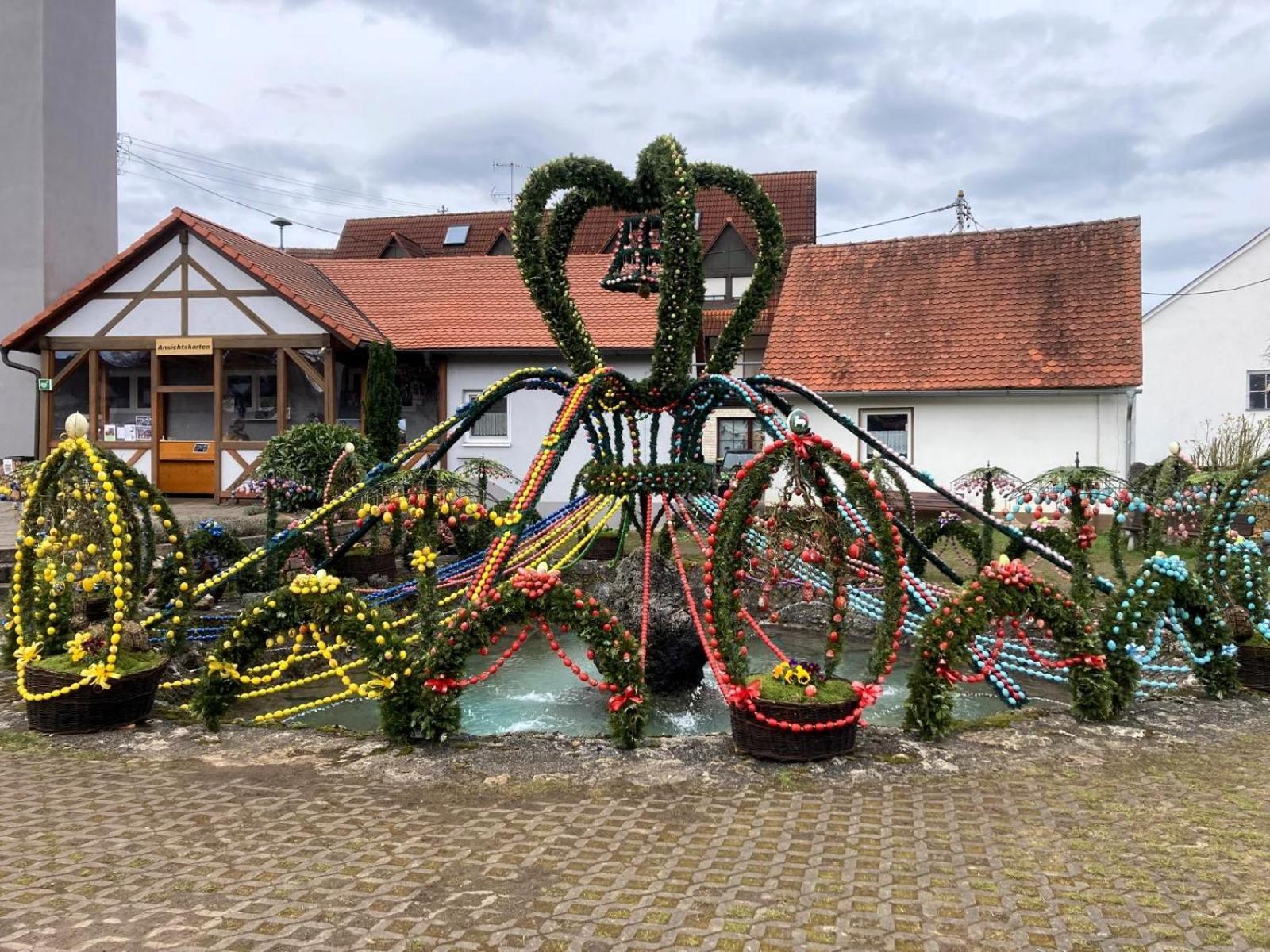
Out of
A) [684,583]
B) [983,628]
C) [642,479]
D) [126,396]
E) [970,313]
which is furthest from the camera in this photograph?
[126,396]

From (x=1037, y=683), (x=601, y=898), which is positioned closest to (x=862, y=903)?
(x=601, y=898)

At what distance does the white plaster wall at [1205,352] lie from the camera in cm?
2508

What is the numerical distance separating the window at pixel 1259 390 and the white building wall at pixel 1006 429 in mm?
9599

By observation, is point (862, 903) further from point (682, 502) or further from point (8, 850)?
point (682, 502)

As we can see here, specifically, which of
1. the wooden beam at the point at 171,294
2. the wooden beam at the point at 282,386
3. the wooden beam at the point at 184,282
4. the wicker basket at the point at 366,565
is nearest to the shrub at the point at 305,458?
the wicker basket at the point at 366,565

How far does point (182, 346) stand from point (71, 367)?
7.44 ft

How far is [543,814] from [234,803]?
165 centimetres

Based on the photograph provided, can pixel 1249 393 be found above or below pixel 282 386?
above

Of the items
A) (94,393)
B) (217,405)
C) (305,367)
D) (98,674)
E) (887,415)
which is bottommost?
(98,674)

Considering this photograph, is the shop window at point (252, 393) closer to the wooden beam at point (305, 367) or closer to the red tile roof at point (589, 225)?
the wooden beam at point (305, 367)

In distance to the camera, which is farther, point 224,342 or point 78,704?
point 224,342

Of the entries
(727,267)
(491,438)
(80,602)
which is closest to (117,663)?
(80,602)

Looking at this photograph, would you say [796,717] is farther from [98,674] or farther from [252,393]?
[252,393]

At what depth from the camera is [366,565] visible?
492 inches
